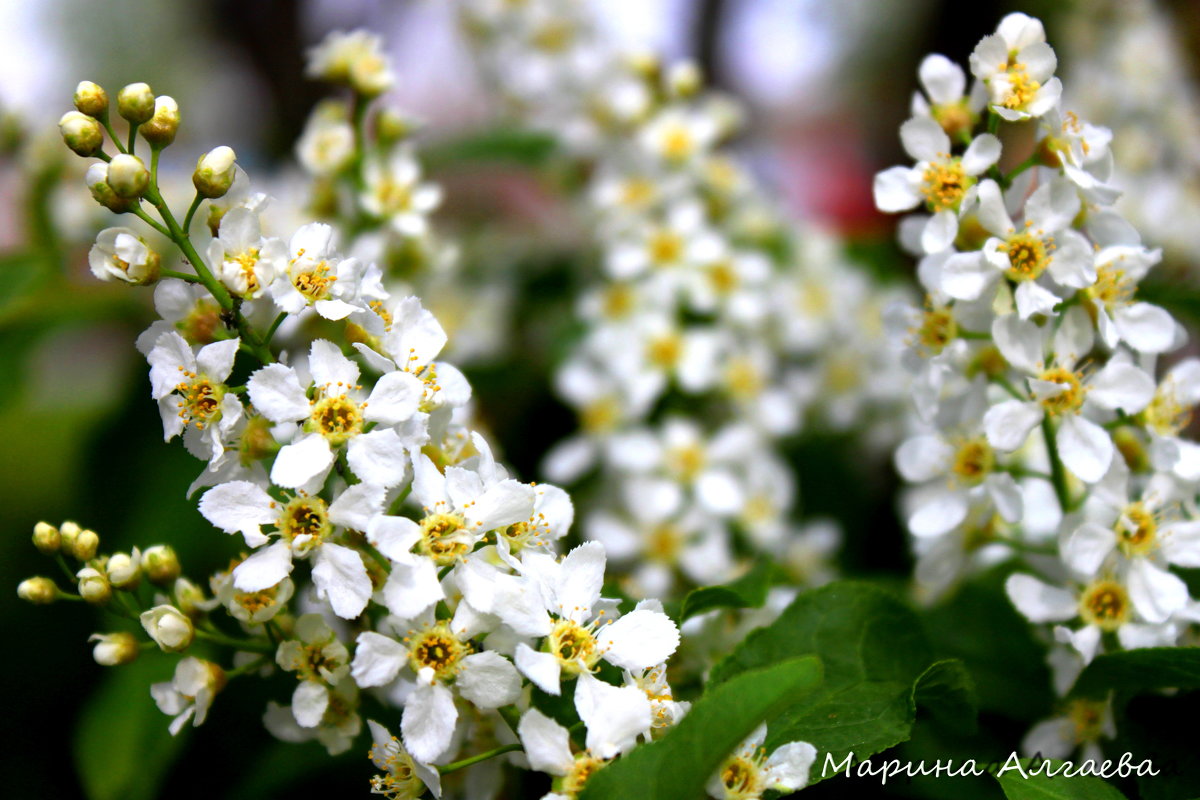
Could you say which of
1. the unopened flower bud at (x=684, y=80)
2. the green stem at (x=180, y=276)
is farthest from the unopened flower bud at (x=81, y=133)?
the unopened flower bud at (x=684, y=80)

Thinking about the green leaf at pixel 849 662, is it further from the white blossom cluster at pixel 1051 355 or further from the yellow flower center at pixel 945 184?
the yellow flower center at pixel 945 184

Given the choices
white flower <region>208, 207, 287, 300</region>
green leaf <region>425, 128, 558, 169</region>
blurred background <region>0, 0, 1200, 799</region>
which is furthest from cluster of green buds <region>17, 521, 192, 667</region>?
green leaf <region>425, 128, 558, 169</region>

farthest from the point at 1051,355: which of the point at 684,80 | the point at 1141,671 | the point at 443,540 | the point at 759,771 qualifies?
the point at 684,80

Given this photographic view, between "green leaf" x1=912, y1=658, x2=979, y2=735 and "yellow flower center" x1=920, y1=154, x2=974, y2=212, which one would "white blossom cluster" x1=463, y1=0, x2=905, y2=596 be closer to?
"green leaf" x1=912, y1=658, x2=979, y2=735

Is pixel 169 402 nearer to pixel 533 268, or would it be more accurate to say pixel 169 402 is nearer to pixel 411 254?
pixel 411 254

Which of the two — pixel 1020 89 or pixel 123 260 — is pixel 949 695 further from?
pixel 123 260

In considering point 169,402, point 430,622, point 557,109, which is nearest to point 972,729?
point 430,622
